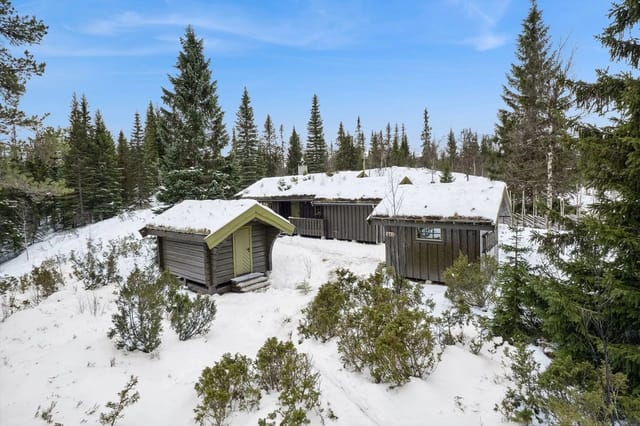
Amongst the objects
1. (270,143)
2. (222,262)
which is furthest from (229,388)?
(270,143)

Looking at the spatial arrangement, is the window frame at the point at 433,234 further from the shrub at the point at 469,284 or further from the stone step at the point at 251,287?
the stone step at the point at 251,287

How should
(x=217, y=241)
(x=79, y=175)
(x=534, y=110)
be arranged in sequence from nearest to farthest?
1. (x=217, y=241)
2. (x=534, y=110)
3. (x=79, y=175)

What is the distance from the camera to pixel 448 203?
1053cm

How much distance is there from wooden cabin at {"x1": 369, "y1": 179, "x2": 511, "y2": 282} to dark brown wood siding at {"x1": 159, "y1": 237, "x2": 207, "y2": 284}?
6.31 meters

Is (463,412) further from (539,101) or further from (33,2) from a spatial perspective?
(539,101)

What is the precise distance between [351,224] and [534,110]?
13124 mm

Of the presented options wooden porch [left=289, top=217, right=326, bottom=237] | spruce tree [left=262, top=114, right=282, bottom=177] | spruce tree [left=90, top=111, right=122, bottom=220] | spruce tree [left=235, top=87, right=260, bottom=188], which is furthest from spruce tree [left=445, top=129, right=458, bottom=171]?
spruce tree [left=90, top=111, right=122, bottom=220]

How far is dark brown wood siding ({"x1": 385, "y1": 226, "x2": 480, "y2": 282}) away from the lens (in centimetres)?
1002

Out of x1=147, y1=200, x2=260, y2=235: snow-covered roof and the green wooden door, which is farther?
the green wooden door

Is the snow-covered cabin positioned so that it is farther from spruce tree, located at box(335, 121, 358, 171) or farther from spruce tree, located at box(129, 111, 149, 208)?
spruce tree, located at box(335, 121, 358, 171)

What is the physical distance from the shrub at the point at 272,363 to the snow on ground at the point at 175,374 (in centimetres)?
22

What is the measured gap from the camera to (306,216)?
21.0m

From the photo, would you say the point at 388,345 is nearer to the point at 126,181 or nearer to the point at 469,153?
the point at 126,181

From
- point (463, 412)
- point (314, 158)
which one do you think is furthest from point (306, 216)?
point (314, 158)
